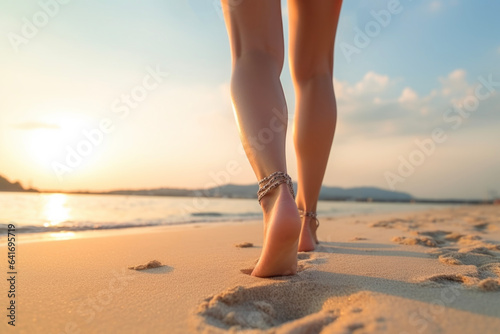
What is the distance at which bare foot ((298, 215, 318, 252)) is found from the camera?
164cm

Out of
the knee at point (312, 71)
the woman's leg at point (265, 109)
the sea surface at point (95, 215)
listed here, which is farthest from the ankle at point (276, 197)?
the sea surface at point (95, 215)

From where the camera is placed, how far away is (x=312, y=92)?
163 centimetres

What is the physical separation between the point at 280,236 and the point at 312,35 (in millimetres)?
1071

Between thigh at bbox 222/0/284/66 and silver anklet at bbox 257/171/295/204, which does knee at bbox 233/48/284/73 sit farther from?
silver anklet at bbox 257/171/295/204

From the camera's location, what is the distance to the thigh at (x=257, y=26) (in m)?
1.18

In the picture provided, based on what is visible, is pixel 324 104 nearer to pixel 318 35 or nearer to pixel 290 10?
pixel 318 35

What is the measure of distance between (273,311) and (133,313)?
32 cm

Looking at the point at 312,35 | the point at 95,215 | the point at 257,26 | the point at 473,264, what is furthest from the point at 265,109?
the point at 95,215

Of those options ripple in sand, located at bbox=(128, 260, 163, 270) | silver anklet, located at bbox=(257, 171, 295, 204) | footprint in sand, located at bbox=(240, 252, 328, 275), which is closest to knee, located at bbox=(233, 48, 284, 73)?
silver anklet, located at bbox=(257, 171, 295, 204)

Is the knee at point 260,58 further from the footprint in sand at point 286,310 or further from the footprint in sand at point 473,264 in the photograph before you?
the footprint in sand at point 473,264

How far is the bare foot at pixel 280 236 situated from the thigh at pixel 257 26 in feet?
1.65

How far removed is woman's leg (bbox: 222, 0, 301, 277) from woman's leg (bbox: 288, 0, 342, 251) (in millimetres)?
429

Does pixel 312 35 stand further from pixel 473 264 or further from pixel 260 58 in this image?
pixel 473 264

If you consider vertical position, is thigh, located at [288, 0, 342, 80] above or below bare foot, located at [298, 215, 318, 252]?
above
